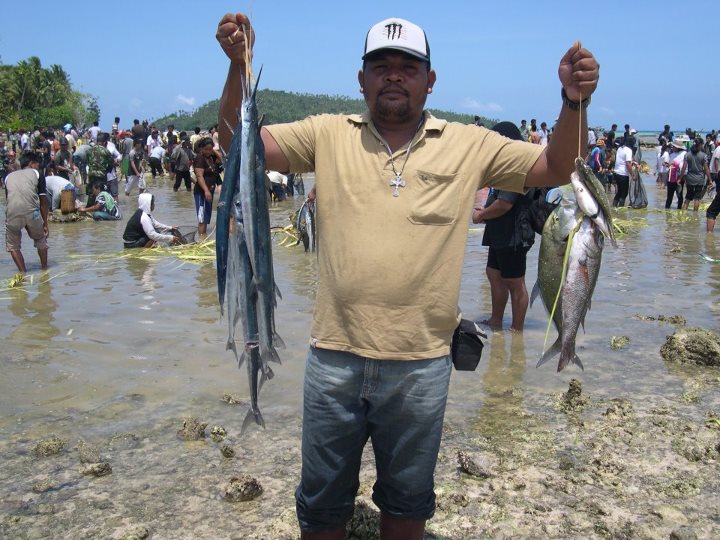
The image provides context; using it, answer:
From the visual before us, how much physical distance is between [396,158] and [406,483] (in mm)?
1362

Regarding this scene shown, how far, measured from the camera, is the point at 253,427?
16.3ft

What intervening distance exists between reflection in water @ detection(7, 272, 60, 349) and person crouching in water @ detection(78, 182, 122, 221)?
732cm

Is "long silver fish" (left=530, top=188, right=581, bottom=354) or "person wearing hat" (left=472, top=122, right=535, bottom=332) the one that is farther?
"person wearing hat" (left=472, top=122, right=535, bottom=332)

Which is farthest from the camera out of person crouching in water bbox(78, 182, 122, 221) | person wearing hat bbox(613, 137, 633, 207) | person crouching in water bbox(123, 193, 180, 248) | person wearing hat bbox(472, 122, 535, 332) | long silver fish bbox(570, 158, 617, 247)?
person wearing hat bbox(613, 137, 633, 207)

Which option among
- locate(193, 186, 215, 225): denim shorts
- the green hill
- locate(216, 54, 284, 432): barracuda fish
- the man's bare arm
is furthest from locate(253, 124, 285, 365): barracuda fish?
the green hill

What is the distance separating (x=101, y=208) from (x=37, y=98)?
5177cm

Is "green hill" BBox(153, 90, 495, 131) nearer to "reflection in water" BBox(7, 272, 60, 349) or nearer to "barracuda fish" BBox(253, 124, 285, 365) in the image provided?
"reflection in water" BBox(7, 272, 60, 349)

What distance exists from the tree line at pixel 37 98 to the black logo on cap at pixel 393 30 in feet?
162

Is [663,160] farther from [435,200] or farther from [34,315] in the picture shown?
[435,200]

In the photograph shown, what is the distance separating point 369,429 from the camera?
2.94 metres

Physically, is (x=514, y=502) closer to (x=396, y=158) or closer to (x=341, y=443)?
(x=341, y=443)

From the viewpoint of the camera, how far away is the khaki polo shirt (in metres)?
2.75

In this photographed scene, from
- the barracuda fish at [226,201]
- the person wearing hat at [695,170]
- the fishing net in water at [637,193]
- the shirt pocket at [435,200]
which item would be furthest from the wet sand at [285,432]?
the fishing net in water at [637,193]

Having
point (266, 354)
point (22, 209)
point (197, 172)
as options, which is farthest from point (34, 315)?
point (266, 354)
